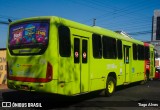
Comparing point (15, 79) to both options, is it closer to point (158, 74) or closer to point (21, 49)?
point (21, 49)

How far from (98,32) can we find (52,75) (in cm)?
386

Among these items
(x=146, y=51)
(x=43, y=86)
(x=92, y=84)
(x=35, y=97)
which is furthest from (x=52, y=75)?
(x=146, y=51)

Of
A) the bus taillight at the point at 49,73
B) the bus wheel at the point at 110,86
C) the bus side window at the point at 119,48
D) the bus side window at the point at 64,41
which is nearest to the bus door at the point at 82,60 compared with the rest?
the bus side window at the point at 64,41

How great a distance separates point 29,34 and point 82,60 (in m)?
2.29

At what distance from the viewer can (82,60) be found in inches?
424

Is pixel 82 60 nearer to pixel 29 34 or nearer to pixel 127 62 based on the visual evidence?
pixel 29 34

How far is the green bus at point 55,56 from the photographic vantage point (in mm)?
9328

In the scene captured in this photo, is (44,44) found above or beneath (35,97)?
above

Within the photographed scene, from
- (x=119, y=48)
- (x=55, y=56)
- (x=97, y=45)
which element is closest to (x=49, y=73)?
(x=55, y=56)

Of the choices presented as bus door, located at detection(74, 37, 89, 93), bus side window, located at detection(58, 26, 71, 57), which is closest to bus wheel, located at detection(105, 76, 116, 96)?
bus door, located at detection(74, 37, 89, 93)

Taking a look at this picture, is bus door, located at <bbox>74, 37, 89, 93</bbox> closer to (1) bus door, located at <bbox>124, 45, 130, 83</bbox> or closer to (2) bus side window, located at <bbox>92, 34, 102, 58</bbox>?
(2) bus side window, located at <bbox>92, 34, 102, 58</bbox>

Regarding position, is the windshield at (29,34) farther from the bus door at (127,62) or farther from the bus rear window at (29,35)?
the bus door at (127,62)

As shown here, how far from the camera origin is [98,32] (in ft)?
40.1

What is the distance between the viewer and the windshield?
9.55 metres
